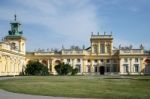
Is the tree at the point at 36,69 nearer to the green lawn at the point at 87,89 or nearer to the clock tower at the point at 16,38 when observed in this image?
the clock tower at the point at 16,38

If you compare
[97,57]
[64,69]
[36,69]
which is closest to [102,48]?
[97,57]

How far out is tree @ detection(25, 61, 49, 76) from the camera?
8725 centimetres

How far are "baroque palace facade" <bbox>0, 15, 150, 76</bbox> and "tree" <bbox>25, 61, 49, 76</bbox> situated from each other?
10684 millimetres

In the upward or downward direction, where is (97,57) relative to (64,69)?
upward

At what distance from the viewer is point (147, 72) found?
102 metres

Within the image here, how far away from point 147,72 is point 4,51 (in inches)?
1593

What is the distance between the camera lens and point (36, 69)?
8788 centimetres

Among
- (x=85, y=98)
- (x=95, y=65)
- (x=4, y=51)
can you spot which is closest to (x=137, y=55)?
(x=95, y=65)

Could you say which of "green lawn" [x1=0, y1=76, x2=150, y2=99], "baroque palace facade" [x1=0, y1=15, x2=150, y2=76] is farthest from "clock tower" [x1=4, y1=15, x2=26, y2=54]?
"green lawn" [x1=0, y1=76, x2=150, y2=99]

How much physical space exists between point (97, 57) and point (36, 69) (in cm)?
2188

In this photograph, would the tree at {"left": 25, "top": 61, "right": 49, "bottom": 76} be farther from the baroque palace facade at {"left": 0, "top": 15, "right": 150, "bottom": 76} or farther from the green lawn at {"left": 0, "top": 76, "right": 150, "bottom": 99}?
the green lawn at {"left": 0, "top": 76, "right": 150, "bottom": 99}

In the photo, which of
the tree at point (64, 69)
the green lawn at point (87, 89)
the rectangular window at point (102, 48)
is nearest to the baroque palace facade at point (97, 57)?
the rectangular window at point (102, 48)

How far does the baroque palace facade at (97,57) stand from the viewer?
101625mm

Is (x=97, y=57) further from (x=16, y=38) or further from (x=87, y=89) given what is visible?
(x=87, y=89)
